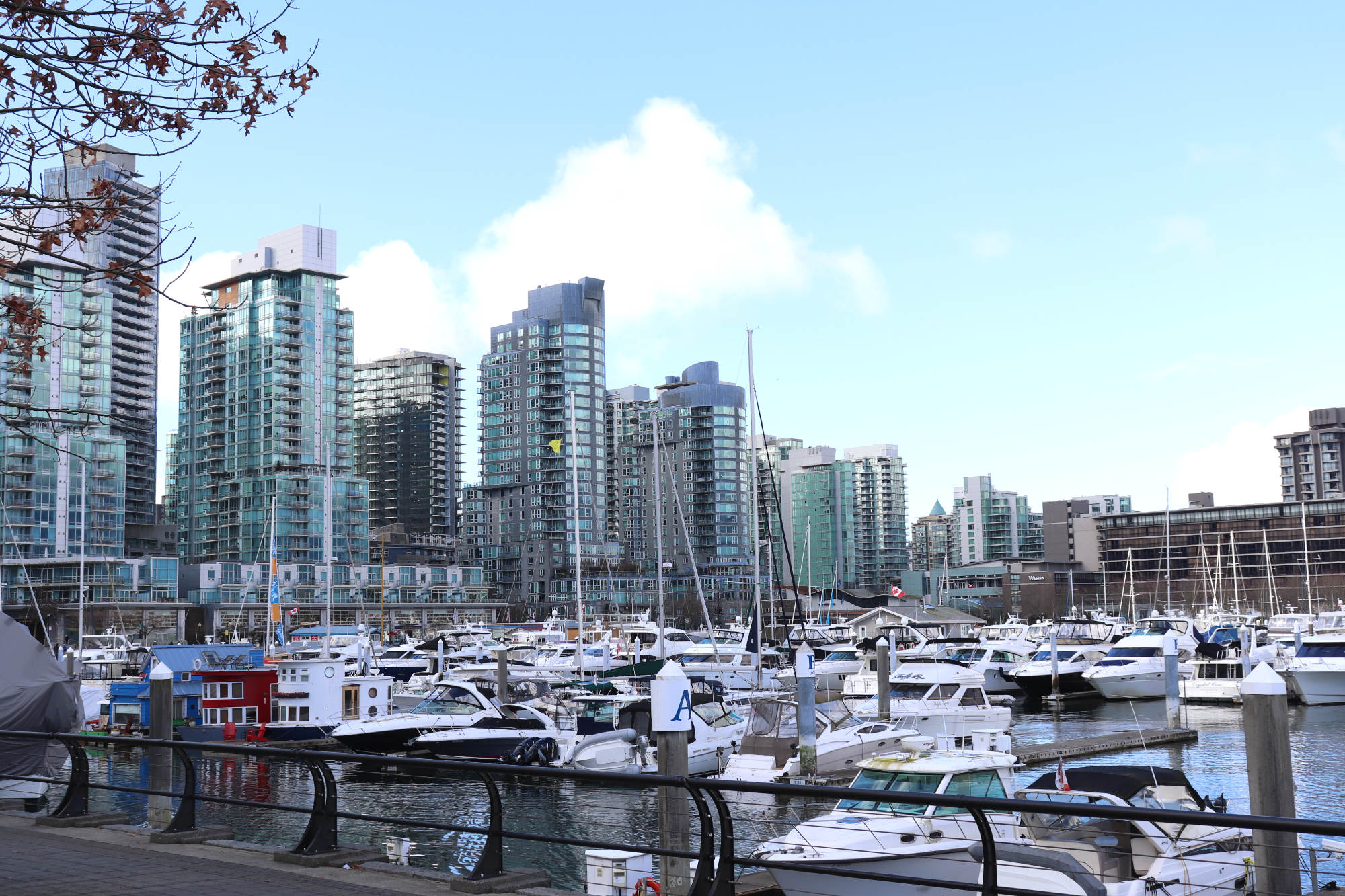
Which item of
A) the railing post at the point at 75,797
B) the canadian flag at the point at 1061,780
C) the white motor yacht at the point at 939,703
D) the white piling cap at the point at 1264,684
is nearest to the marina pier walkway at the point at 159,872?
the railing post at the point at 75,797

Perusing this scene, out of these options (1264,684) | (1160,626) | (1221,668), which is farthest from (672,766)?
(1160,626)

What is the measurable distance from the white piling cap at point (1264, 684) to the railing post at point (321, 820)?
1082 cm

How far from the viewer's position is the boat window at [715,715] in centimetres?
3756

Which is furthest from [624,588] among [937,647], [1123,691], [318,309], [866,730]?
[866,730]

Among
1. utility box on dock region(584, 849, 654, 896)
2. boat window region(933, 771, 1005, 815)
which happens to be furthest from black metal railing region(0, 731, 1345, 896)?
boat window region(933, 771, 1005, 815)

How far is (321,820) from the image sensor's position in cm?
1223

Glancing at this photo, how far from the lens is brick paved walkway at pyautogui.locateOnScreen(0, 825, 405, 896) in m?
10.6

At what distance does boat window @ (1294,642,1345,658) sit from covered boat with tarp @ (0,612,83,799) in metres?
53.4

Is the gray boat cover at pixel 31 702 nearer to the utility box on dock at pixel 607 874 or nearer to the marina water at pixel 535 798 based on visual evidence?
the marina water at pixel 535 798

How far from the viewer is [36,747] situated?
63.1 ft

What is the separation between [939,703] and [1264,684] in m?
29.2

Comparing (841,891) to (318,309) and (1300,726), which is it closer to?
(1300,726)

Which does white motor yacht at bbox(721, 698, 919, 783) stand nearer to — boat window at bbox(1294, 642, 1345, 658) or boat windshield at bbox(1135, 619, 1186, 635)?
boat window at bbox(1294, 642, 1345, 658)

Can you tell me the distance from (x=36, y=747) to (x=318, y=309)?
152775 millimetres
